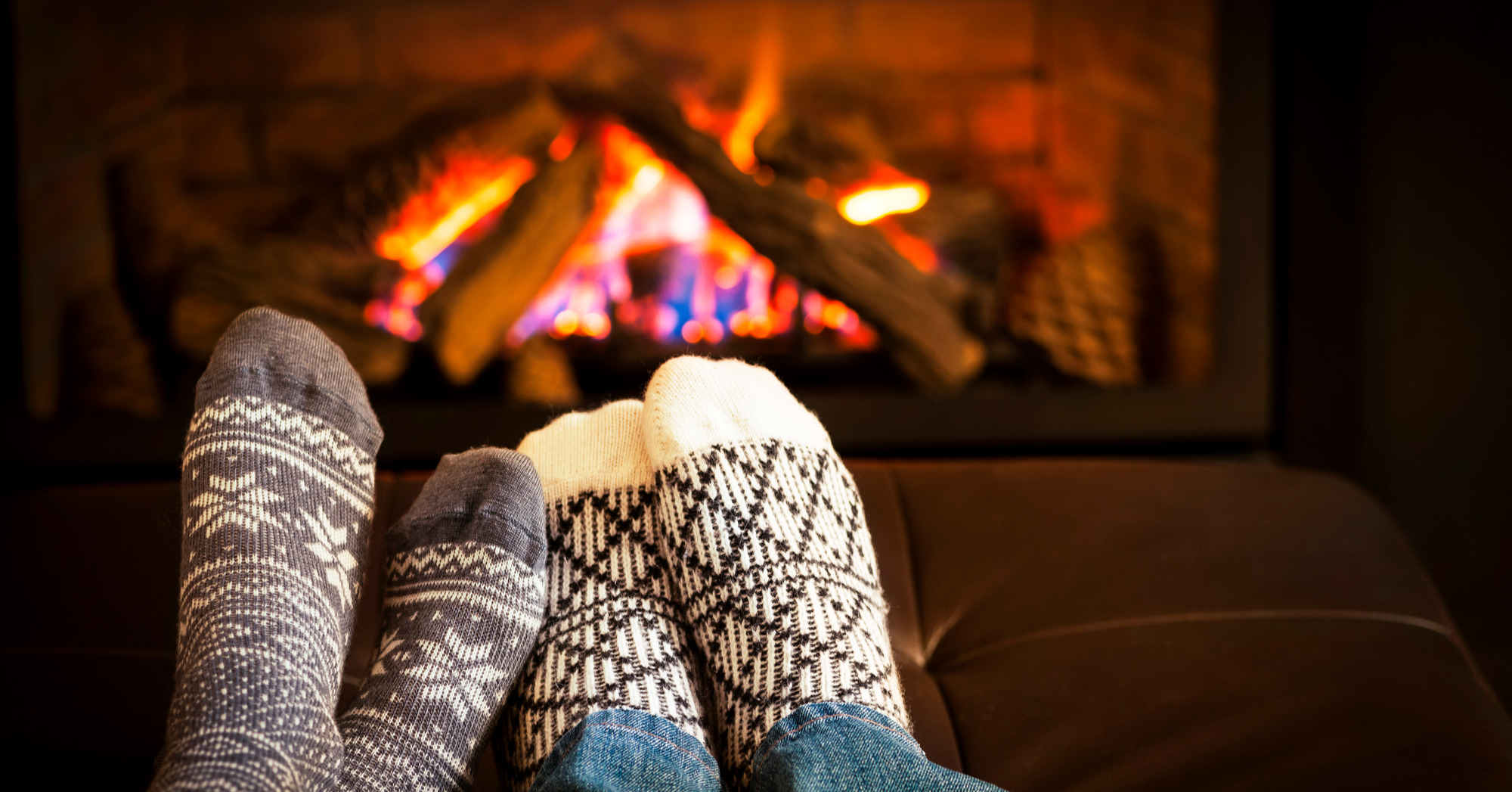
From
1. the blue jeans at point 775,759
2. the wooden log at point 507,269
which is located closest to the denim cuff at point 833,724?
the blue jeans at point 775,759

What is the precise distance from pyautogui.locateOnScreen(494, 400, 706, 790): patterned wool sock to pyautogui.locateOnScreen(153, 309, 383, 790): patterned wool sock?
128 mm

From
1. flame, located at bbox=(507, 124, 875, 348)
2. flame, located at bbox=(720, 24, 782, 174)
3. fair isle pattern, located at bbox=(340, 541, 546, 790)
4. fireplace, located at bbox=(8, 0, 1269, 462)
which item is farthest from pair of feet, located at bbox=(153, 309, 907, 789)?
flame, located at bbox=(720, 24, 782, 174)

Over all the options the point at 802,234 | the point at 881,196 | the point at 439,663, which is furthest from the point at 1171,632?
the point at 881,196

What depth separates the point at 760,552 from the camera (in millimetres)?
671

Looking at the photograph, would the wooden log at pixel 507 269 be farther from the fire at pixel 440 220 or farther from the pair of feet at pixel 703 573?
the pair of feet at pixel 703 573

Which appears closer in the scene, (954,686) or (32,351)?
(954,686)

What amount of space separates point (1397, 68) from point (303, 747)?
145 centimetres

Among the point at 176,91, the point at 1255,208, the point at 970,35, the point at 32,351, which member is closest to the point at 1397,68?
the point at 1255,208

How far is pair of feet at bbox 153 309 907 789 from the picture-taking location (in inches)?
23.2

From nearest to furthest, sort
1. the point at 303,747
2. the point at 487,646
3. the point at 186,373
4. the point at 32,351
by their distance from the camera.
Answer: the point at 303,747, the point at 487,646, the point at 32,351, the point at 186,373

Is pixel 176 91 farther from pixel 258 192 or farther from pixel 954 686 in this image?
pixel 954 686

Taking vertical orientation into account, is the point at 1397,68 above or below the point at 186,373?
above

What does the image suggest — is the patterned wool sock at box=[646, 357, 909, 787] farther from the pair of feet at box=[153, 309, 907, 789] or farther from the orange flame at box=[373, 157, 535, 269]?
the orange flame at box=[373, 157, 535, 269]

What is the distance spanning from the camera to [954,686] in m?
0.67
